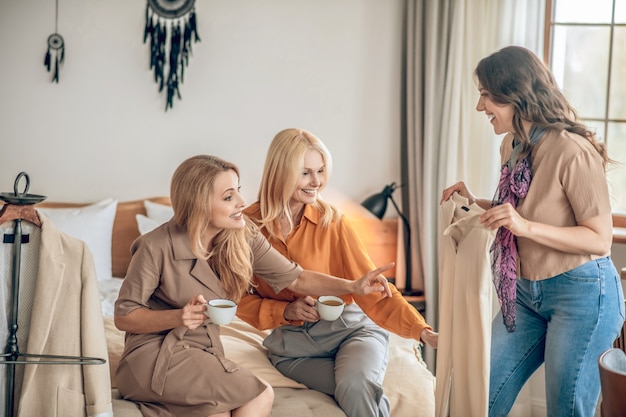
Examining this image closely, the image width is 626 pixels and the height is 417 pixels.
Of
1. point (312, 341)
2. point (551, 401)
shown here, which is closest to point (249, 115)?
point (312, 341)

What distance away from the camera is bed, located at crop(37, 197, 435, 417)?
2314 mm

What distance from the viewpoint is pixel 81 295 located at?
1.93 m

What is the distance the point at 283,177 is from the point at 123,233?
1.78 metres

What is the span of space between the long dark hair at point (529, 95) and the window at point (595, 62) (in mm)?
1669

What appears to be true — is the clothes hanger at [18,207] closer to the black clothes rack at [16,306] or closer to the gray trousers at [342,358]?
the black clothes rack at [16,306]

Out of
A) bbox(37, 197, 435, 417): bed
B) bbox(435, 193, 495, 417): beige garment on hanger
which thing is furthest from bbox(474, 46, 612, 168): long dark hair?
bbox(37, 197, 435, 417): bed

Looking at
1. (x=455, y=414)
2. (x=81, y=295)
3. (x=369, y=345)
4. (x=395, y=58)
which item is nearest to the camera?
(x=81, y=295)

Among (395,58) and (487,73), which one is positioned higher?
(395,58)

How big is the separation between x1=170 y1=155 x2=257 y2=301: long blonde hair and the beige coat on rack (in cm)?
38

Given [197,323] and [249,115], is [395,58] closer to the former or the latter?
[249,115]

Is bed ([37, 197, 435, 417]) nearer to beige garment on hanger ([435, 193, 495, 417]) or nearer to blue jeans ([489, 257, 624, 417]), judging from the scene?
beige garment on hanger ([435, 193, 495, 417])

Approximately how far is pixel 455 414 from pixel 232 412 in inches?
24.7

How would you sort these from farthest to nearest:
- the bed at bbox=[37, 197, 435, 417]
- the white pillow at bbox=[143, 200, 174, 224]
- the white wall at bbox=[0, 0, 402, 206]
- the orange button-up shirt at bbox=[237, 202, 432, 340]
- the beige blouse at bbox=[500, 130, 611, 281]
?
the white wall at bbox=[0, 0, 402, 206]
the white pillow at bbox=[143, 200, 174, 224]
the orange button-up shirt at bbox=[237, 202, 432, 340]
the bed at bbox=[37, 197, 435, 417]
the beige blouse at bbox=[500, 130, 611, 281]

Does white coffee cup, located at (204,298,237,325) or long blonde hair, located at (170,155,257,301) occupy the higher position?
long blonde hair, located at (170,155,257,301)
